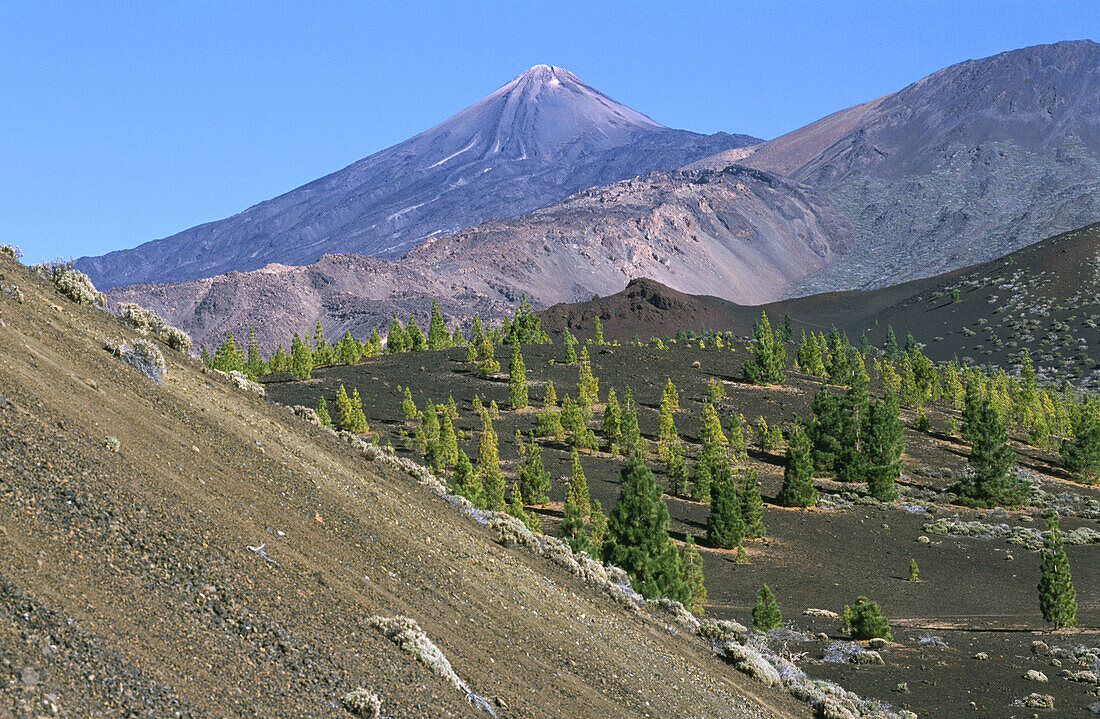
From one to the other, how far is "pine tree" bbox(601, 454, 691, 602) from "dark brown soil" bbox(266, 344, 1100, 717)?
14.3 feet

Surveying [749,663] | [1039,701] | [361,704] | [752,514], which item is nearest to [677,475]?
[752,514]

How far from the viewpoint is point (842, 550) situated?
191ft

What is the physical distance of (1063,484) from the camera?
8275 centimetres

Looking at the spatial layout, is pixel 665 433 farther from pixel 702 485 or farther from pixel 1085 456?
pixel 1085 456

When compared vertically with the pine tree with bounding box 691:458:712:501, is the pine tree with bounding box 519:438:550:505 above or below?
above

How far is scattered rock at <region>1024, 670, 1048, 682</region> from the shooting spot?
28.8 m

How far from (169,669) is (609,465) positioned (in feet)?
208

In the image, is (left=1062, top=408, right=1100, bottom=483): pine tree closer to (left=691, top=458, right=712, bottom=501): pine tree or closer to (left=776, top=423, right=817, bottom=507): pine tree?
(left=776, top=423, right=817, bottom=507): pine tree

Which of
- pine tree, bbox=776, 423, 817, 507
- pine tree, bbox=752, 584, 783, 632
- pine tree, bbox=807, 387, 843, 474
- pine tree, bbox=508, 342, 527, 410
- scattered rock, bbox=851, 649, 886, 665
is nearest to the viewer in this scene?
scattered rock, bbox=851, 649, 886, 665

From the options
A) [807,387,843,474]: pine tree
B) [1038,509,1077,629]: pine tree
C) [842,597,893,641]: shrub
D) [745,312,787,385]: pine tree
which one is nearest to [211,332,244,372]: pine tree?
[745,312,787,385]: pine tree

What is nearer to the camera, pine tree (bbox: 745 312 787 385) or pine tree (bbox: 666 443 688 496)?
pine tree (bbox: 666 443 688 496)

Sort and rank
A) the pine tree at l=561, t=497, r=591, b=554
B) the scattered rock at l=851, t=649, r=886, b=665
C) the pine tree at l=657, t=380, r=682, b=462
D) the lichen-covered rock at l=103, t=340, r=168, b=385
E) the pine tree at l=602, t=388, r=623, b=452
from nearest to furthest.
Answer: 1. the lichen-covered rock at l=103, t=340, r=168, b=385
2. the scattered rock at l=851, t=649, r=886, b=665
3. the pine tree at l=561, t=497, r=591, b=554
4. the pine tree at l=657, t=380, r=682, b=462
5. the pine tree at l=602, t=388, r=623, b=452

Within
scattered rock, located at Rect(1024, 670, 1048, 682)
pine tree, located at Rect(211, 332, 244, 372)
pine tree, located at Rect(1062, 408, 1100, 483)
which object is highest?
pine tree, located at Rect(211, 332, 244, 372)

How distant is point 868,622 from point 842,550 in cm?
2433
